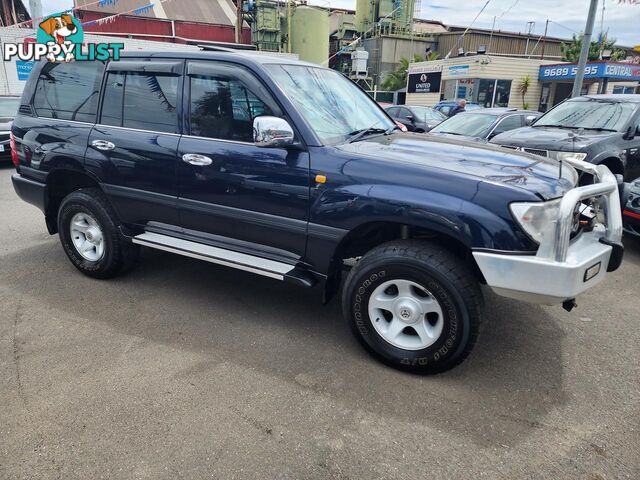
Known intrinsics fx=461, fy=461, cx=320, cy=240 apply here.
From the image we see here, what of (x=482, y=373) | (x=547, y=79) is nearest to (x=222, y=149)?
(x=482, y=373)

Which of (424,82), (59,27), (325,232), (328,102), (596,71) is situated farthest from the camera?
(424,82)

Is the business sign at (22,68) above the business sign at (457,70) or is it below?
below

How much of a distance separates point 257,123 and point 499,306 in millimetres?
2511

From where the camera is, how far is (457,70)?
26234 millimetres

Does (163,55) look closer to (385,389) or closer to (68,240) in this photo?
(68,240)

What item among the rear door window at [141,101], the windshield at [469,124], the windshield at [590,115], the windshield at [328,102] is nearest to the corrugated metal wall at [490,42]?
the windshield at [469,124]

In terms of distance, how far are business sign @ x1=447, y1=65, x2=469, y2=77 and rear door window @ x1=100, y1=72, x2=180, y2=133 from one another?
25.0m

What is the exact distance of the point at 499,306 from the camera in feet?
12.8

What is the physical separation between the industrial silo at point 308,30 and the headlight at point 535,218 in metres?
36.3

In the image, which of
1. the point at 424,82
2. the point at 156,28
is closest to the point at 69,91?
the point at 424,82

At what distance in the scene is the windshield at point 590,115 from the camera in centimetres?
692

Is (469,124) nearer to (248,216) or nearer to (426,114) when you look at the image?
(426,114)

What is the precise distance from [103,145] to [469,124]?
7.23 metres

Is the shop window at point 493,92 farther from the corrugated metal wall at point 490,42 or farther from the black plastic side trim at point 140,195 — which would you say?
the black plastic side trim at point 140,195
